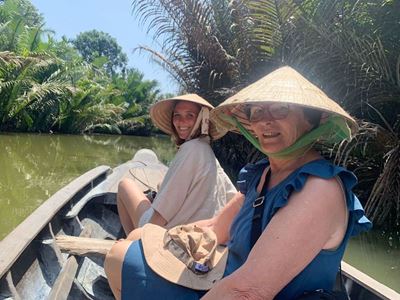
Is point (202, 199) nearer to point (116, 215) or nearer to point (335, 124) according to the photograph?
point (335, 124)

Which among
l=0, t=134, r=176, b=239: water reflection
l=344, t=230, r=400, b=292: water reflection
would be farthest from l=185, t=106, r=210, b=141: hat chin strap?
l=0, t=134, r=176, b=239: water reflection

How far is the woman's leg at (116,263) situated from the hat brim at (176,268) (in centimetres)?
8

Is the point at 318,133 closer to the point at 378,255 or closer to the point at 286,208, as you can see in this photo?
the point at 286,208

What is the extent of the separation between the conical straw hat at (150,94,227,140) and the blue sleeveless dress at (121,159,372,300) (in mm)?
922

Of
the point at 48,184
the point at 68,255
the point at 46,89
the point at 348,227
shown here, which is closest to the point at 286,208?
the point at 348,227

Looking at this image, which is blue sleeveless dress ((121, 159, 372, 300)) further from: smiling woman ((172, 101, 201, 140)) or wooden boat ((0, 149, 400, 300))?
smiling woman ((172, 101, 201, 140))

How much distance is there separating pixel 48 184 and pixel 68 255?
20.2ft

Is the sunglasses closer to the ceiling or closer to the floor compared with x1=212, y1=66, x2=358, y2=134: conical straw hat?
closer to the floor

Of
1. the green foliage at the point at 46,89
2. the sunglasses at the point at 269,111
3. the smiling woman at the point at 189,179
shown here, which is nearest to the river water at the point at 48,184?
the green foliage at the point at 46,89

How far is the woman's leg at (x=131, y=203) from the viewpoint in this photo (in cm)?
276

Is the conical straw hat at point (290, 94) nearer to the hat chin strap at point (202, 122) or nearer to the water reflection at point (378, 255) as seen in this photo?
the hat chin strap at point (202, 122)

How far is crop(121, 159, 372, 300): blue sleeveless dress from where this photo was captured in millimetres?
1285

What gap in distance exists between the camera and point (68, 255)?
278cm

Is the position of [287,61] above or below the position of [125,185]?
above
